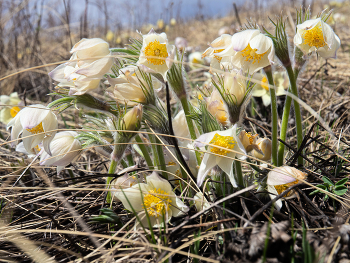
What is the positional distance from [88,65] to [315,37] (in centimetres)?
76

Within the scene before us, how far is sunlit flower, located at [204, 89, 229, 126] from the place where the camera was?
0.89 m

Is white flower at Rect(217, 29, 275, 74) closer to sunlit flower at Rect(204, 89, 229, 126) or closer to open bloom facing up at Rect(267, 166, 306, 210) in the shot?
sunlit flower at Rect(204, 89, 229, 126)

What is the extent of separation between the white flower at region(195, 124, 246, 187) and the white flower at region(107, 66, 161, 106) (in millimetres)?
279

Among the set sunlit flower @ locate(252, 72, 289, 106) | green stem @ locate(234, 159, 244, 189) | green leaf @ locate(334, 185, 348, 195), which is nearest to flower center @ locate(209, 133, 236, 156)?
green stem @ locate(234, 159, 244, 189)

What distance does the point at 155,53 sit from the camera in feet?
2.87

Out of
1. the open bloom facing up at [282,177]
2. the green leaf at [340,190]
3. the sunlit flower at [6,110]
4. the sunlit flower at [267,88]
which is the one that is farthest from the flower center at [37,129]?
the sunlit flower at [267,88]

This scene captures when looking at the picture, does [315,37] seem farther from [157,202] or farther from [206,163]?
[157,202]

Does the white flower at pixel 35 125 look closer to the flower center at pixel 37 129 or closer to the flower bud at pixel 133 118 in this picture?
the flower center at pixel 37 129

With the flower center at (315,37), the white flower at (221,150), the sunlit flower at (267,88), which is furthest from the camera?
the sunlit flower at (267,88)

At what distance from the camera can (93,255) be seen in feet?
2.65

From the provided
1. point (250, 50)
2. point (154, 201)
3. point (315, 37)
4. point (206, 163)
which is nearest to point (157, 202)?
point (154, 201)

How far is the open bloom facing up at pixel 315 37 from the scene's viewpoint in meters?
0.90

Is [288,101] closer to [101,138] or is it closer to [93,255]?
[101,138]

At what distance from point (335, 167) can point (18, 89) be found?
10.2ft
